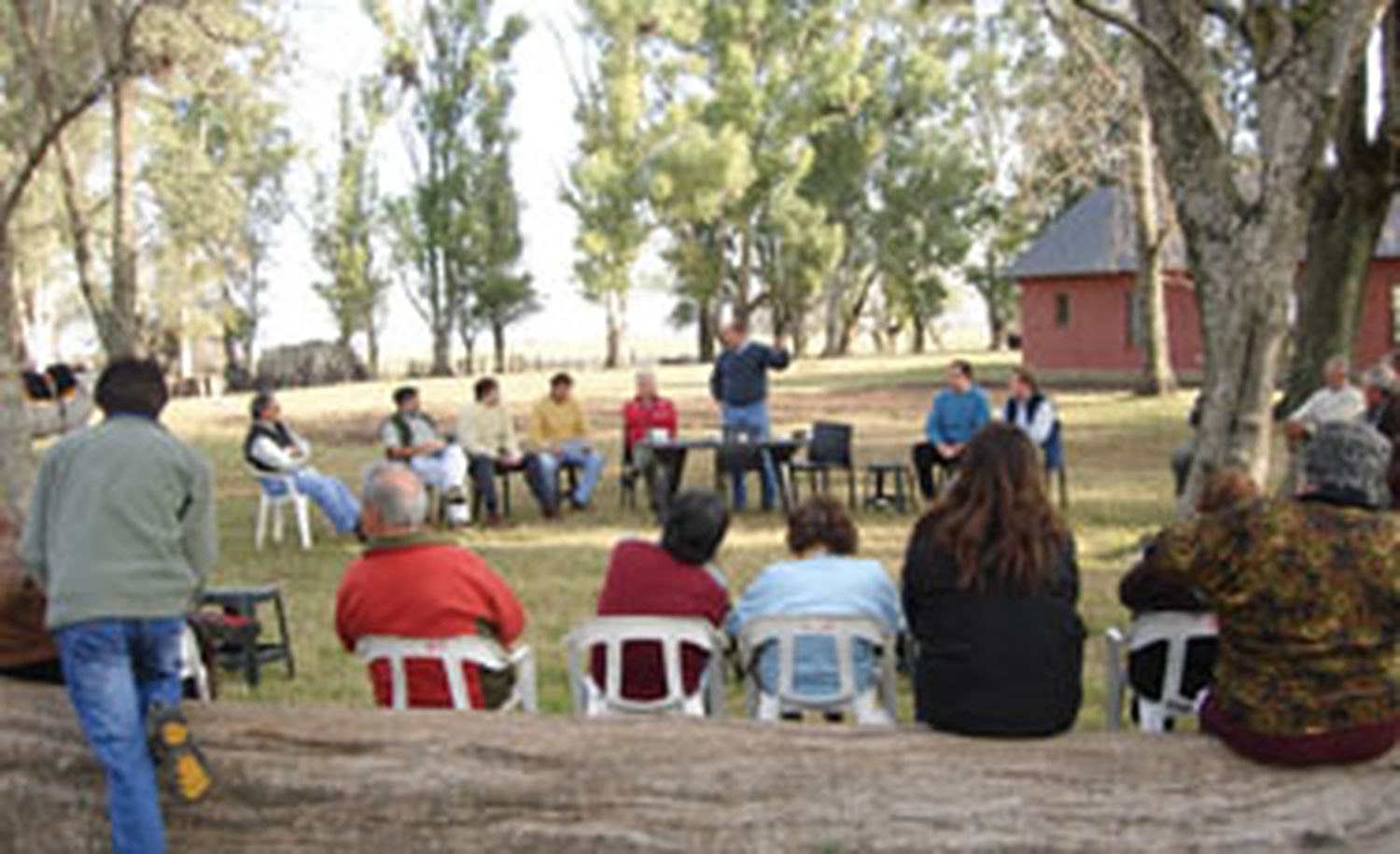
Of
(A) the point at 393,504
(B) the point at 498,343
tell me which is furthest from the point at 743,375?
(B) the point at 498,343

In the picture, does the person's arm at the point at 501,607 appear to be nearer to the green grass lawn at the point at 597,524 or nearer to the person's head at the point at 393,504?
the person's head at the point at 393,504

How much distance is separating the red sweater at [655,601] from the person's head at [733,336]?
6.64 metres

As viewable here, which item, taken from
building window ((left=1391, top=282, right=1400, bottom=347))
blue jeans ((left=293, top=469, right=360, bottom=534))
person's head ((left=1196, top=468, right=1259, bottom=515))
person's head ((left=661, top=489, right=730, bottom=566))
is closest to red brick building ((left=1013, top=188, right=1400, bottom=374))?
building window ((left=1391, top=282, right=1400, bottom=347))

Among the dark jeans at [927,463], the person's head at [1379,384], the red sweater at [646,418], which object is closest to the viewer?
the person's head at [1379,384]

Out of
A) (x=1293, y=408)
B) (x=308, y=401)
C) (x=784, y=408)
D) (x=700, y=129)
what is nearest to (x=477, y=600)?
(x=1293, y=408)

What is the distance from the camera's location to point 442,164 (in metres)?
52.4

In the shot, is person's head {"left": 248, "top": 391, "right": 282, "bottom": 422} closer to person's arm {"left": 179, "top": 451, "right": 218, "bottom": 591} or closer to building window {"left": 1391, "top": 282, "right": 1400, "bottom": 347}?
person's arm {"left": 179, "top": 451, "right": 218, "bottom": 591}

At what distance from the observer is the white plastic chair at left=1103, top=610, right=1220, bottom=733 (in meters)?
4.30

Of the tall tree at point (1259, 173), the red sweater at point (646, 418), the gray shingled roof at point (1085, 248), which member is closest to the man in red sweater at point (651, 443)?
the red sweater at point (646, 418)

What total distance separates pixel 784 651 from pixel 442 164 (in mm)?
50337

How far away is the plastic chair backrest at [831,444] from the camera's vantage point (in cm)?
1166

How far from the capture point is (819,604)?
14.0 ft

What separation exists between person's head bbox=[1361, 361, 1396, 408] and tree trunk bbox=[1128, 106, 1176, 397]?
12791 mm

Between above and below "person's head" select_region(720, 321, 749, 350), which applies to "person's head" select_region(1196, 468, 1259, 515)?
below
